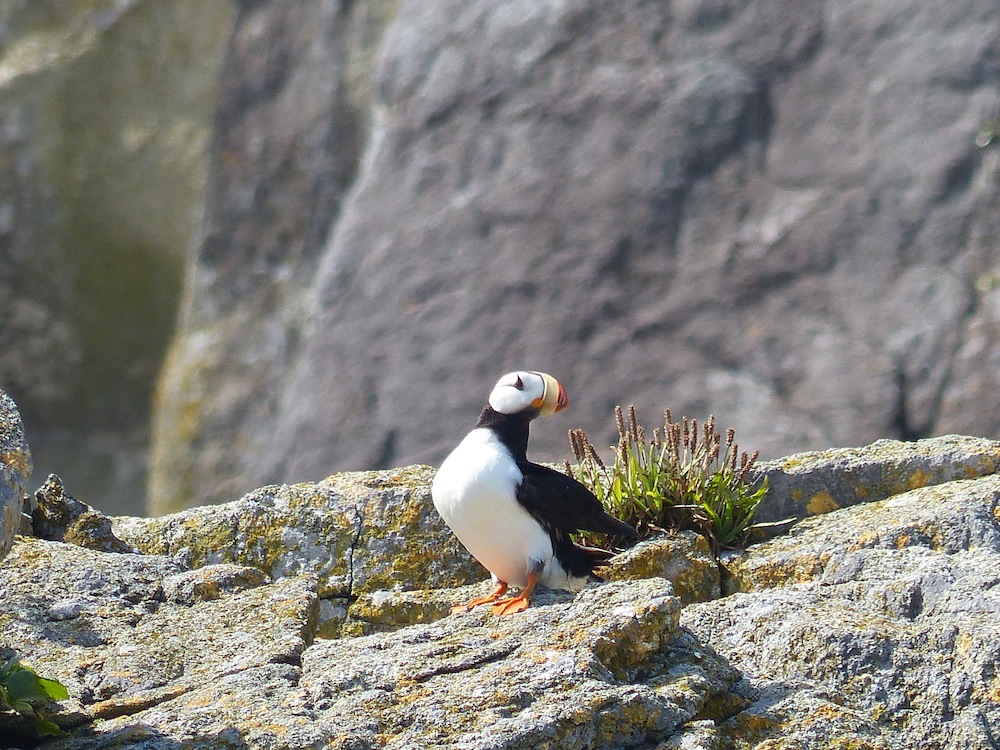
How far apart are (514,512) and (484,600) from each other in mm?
421

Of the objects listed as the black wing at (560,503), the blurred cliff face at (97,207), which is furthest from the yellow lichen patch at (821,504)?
the blurred cliff face at (97,207)

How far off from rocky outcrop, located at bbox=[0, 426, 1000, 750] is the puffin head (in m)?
0.85

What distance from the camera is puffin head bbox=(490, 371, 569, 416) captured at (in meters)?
6.97

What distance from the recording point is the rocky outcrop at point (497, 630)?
4957 mm

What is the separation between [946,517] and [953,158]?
32.4ft

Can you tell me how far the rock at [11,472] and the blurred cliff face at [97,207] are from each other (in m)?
15.9

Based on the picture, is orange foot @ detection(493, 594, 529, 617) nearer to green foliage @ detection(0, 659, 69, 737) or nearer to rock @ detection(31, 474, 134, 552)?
green foliage @ detection(0, 659, 69, 737)

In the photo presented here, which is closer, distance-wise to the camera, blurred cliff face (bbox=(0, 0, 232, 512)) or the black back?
the black back

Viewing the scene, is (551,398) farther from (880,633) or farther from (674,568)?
(880,633)

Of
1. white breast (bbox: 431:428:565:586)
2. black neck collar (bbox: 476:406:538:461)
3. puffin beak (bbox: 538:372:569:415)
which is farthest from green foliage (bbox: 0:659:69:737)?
puffin beak (bbox: 538:372:569:415)

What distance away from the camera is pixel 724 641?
5.89 metres

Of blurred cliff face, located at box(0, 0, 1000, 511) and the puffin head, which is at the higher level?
blurred cliff face, located at box(0, 0, 1000, 511)

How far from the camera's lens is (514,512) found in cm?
657

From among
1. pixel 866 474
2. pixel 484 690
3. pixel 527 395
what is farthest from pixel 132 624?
pixel 866 474
